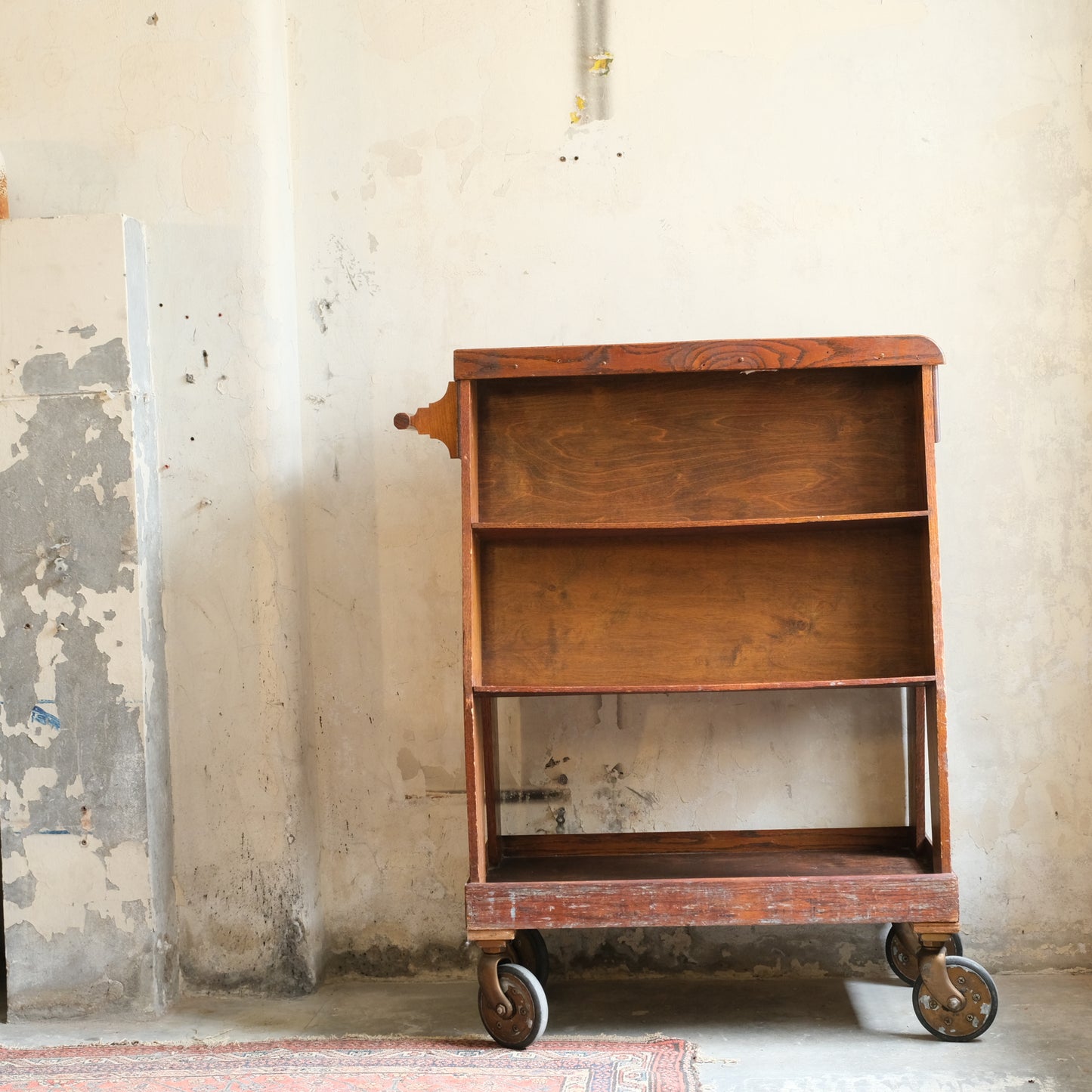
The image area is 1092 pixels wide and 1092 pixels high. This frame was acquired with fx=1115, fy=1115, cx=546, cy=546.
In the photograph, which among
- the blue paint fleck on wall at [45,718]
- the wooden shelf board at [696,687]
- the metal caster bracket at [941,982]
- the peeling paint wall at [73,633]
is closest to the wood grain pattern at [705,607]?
the wooden shelf board at [696,687]

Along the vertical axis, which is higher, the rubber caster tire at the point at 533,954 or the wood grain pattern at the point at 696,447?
the wood grain pattern at the point at 696,447

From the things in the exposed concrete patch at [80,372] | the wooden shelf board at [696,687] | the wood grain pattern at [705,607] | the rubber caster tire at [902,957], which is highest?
the exposed concrete patch at [80,372]

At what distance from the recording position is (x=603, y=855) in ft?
9.34

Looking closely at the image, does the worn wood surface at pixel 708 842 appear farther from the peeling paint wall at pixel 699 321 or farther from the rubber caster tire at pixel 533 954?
the rubber caster tire at pixel 533 954

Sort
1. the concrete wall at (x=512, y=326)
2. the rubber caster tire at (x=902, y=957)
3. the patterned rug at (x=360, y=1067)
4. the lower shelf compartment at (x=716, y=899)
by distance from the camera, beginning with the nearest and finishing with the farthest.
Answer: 1. the patterned rug at (x=360, y=1067)
2. the lower shelf compartment at (x=716, y=899)
3. the rubber caster tire at (x=902, y=957)
4. the concrete wall at (x=512, y=326)

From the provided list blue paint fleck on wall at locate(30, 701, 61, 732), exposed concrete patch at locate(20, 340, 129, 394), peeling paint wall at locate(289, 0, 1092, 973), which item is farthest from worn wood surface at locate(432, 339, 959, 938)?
blue paint fleck on wall at locate(30, 701, 61, 732)

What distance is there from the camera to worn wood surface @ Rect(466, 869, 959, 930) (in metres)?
2.43

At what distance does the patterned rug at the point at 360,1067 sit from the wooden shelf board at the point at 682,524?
116 cm

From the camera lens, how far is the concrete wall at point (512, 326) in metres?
2.92

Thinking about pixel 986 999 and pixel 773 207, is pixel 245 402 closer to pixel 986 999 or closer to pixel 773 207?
pixel 773 207

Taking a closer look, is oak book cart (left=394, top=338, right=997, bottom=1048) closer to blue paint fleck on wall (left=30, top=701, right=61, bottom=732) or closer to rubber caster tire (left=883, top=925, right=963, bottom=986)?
rubber caster tire (left=883, top=925, right=963, bottom=986)

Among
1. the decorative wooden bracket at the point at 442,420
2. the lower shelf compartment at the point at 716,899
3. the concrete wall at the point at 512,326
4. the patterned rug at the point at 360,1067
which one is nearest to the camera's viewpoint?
the patterned rug at the point at 360,1067

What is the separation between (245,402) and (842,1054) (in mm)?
2133

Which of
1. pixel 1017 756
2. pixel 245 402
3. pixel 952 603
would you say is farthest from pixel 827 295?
pixel 245 402
